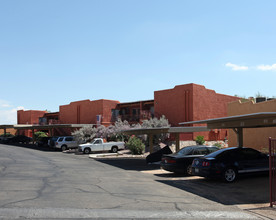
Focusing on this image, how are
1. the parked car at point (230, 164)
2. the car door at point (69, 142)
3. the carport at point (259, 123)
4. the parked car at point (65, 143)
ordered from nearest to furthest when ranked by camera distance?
the carport at point (259, 123) < the parked car at point (230, 164) < the parked car at point (65, 143) < the car door at point (69, 142)

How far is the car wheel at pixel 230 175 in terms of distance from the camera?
12.9 metres

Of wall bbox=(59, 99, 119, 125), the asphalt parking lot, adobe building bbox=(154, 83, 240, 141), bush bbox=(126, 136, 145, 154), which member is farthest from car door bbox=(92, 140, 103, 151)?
the asphalt parking lot

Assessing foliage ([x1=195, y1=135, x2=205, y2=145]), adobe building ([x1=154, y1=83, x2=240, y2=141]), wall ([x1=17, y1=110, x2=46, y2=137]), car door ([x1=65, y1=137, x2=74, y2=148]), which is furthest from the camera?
wall ([x1=17, y1=110, x2=46, y2=137])

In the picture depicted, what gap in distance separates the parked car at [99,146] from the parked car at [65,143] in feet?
17.4

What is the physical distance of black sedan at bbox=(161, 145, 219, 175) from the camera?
15.5 meters

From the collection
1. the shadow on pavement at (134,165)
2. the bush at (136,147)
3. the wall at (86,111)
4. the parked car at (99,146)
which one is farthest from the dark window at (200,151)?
the wall at (86,111)

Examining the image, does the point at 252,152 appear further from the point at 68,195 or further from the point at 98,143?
the point at 98,143

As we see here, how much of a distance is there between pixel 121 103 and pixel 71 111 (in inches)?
407

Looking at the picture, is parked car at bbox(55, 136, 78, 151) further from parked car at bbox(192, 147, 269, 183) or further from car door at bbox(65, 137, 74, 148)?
parked car at bbox(192, 147, 269, 183)

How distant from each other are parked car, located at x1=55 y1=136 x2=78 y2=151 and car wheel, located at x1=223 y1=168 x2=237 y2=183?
88.6ft

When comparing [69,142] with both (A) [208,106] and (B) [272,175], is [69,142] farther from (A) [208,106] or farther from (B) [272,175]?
(B) [272,175]

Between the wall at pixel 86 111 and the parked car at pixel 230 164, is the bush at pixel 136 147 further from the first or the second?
the parked car at pixel 230 164

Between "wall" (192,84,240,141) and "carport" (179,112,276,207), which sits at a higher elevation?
"wall" (192,84,240,141)

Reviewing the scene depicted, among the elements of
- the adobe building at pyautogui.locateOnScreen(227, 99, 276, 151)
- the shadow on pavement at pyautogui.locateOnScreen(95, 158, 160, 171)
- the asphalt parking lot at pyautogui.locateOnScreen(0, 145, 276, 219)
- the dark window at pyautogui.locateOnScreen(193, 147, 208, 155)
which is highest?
the adobe building at pyautogui.locateOnScreen(227, 99, 276, 151)
